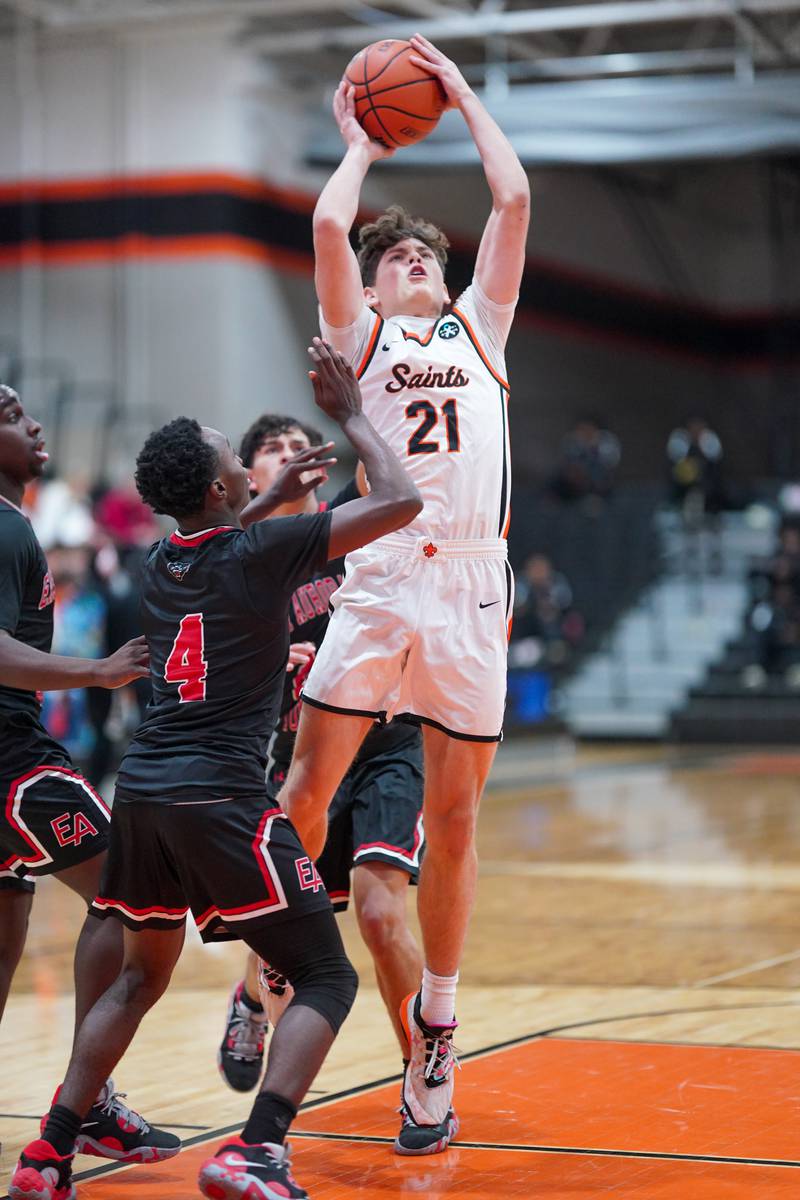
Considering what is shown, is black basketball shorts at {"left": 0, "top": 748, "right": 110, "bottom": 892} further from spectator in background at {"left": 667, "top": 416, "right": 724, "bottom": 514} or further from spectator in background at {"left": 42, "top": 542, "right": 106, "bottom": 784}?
spectator in background at {"left": 667, "top": 416, "right": 724, "bottom": 514}

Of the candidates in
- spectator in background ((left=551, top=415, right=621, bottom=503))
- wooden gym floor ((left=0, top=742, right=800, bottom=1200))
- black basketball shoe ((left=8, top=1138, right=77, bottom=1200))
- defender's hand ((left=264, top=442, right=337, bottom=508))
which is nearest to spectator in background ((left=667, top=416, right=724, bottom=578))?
spectator in background ((left=551, top=415, right=621, bottom=503))

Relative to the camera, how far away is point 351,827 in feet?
15.7

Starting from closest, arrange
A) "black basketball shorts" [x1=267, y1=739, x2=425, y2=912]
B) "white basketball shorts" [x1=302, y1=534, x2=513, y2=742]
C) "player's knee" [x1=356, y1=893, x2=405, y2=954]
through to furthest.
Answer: "white basketball shorts" [x1=302, y1=534, x2=513, y2=742] → "player's knee" [x1=356, y1=893, x2=405, y2=954] → "black basketball shorts" [x1=267, y1=739, x2=425, y2=912]

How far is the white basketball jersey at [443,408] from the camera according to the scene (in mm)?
4121

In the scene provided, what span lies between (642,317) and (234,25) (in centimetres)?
Result: 1071

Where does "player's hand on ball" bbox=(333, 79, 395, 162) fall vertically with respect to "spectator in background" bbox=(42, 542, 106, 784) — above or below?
above

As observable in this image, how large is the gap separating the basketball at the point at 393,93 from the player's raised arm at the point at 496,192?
1.2 inches

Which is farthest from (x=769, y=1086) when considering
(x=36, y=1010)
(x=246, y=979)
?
(x=36, y=1010)

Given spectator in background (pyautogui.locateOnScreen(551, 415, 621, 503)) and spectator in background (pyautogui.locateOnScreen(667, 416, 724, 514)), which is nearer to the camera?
spectator in background (pyautogui.locateOnScreen(667, 416, 724, 514))

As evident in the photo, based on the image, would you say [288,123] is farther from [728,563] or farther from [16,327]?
[728,563]

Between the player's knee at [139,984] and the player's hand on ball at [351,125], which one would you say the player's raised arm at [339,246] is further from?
the player's knee at [139,984]

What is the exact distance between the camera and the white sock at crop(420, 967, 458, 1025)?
4.17 m

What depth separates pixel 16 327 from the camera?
65.9 ft

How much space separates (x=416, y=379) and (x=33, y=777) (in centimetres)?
132
